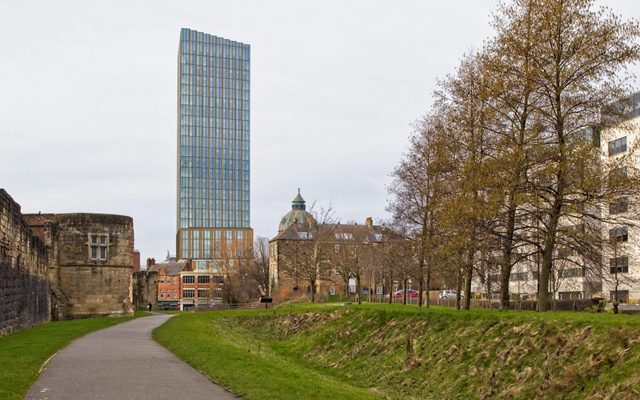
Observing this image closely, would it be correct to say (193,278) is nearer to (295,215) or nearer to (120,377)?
(295,215)

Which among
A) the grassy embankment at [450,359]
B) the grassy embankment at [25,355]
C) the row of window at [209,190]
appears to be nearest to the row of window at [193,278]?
the row of window at [209,190]

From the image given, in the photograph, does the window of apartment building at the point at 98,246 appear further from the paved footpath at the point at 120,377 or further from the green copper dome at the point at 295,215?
the green copper dome at the point at 295,215

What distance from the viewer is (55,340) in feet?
78.3

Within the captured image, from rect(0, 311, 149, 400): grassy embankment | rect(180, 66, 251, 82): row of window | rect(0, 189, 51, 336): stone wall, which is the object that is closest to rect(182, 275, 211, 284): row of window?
rect(180, 66, 251, 82): row of window

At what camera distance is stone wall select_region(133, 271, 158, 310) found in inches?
2736

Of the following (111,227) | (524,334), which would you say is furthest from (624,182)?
(111,227)

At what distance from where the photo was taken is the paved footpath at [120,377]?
12844mm

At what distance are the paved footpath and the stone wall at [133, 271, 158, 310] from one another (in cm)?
4832

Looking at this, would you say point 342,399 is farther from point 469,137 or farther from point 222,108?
point 222,108

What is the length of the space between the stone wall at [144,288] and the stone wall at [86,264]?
21.9m

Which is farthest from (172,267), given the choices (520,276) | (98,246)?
(98,246)

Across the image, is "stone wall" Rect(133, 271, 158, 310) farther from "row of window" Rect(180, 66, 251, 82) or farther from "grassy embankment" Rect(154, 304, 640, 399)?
"row of window" Rect(180, 66, 251, 82)

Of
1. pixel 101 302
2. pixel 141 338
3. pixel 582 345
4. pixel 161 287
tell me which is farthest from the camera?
pixel 161 287

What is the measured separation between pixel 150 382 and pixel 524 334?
373 inches
